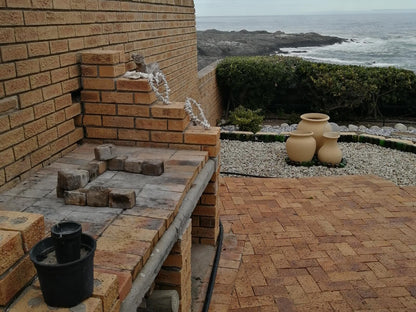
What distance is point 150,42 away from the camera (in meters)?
5.10

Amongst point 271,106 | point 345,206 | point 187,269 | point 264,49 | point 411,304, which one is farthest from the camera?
point 264,49

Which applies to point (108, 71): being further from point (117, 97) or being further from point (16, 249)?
point (16, 249)

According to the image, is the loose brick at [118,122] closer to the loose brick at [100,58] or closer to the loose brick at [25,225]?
the loose brick at [100,58]

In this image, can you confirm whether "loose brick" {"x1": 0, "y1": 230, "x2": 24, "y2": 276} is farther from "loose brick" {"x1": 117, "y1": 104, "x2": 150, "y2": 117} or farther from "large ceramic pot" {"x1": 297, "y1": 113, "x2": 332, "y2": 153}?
"large ceramic pot" {"x1": 297, "y1": 113, "x2": 332, "y2": 153}

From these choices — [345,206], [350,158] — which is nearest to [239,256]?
[345,206]

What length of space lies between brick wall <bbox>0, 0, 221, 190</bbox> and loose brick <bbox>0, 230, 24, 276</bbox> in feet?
3.83

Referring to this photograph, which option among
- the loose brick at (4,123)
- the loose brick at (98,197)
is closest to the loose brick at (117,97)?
the loose brick at (4,123)

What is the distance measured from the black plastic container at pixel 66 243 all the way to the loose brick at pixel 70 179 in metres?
1.09

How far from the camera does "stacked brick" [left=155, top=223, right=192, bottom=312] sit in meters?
2.36

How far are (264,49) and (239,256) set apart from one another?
1962 inches

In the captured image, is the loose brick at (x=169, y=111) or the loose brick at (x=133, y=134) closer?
the loose brick at (x=169, y=111)

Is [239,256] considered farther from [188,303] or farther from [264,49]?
[264,49]

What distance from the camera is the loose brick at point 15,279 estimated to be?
1.32m

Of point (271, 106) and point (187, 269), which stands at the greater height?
point (187, 269)
